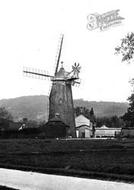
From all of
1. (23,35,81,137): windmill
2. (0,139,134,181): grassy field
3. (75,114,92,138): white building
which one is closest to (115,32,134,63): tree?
(0,139,134,181): grassy field

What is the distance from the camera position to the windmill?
7969 centimetres

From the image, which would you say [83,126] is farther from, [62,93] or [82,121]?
[62,93]

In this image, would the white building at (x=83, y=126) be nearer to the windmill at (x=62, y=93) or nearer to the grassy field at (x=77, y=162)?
the windmill at (x=62, y=93)

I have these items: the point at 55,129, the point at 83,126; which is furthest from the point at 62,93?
the point at 83,126

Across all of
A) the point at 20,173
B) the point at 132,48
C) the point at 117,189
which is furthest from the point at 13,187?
the point at 132,48

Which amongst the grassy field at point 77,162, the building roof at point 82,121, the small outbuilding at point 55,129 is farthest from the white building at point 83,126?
the grassy field at point 77,162

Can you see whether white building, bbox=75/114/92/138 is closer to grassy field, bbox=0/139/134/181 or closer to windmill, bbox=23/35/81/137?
windmill, bbox=23/35/81/137

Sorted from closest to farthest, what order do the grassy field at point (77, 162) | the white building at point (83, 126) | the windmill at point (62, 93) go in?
1. the grassy field at point (77, 162)
2. the windmill at point (62, 93)
3. the white building at point (83, 126)

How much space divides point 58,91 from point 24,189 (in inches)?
2767

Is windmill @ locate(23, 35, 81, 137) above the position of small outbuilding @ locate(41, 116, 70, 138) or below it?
above

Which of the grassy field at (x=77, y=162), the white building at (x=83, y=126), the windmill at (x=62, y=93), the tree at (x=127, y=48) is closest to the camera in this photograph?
the grassy field at (x=77, y=162)

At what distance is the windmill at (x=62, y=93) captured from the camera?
79.7 metres

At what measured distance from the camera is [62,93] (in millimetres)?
79812

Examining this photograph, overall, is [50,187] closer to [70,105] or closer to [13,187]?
[13,187]
